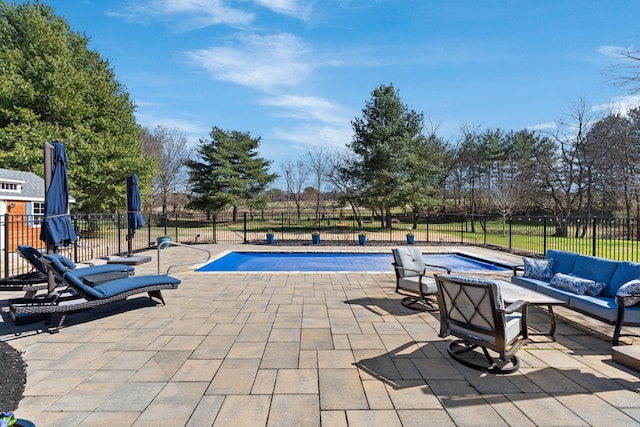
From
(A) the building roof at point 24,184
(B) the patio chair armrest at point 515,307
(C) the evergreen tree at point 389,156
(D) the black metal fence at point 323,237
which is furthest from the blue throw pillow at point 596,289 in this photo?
(A) the building roof at point 24,184

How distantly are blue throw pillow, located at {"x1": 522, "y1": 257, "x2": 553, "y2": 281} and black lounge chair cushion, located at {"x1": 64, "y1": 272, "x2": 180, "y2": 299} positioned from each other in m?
5.71

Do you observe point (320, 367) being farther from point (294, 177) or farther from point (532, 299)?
point (294, 177)

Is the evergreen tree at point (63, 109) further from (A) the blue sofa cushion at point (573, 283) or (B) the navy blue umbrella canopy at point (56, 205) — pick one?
(A) the blue sofa cushion at point (573, 283)

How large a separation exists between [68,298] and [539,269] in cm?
696

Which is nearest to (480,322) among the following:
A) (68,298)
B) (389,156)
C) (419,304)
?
(419,304)

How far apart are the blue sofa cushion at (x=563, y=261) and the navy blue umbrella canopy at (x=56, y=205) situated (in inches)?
303

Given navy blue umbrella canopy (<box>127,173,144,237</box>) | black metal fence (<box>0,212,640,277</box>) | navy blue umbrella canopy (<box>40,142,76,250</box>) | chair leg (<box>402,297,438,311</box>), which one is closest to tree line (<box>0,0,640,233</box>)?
black metal fence (<box>0,212,640,277</box>)

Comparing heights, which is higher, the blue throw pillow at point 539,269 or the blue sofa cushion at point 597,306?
the blue throw pillow at point 539,269

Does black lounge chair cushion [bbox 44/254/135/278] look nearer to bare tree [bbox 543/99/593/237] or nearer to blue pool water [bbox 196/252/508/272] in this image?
blue pool water [bbox 196/252/508/272]

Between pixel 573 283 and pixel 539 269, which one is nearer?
pixel 573 283

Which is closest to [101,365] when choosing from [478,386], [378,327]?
[378,327]

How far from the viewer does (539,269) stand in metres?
5.26

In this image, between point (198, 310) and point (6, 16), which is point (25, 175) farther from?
point (198, 310)

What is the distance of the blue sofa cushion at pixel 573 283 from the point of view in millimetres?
4195
